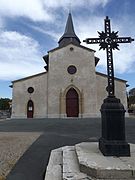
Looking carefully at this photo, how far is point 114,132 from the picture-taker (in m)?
4.62

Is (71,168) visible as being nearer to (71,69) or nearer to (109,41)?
(109,41)

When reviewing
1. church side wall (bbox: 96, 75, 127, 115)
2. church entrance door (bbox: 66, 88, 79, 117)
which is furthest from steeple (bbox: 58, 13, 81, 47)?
church entrance door (bbox: 66, 88, 79, 117)

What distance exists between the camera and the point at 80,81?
27.8 metres

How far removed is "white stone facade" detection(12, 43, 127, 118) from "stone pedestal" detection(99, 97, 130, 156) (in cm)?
2209

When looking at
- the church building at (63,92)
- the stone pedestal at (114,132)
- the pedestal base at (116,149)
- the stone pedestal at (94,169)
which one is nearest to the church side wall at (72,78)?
the church building at (63,92)

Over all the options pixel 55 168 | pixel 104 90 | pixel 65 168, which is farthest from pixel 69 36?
pixel 65 168

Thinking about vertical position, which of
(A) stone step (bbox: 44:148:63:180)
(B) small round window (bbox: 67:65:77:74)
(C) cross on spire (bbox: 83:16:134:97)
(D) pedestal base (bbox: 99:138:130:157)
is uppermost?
(B) small round window (bbox: 67:65:77:74)

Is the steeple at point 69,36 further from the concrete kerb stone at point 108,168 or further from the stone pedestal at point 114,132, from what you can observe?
the concrete kerb stone at point 108,168

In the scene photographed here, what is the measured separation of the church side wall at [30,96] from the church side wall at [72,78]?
0.79m

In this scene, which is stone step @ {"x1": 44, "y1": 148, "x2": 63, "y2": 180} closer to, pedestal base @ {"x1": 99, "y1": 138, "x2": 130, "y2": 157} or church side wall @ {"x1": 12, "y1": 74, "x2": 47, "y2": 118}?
pedestal base @ {"x1": 99, "y1": 138, "x2": 130, "y2": 157}

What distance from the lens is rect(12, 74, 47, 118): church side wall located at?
88.4ft

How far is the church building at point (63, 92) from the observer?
2695 cm

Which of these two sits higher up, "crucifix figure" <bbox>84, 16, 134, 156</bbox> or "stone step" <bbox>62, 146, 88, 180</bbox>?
"crucifix figure" <bbox>84, 16, 134, 156</bbox>

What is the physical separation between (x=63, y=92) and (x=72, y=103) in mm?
1788
